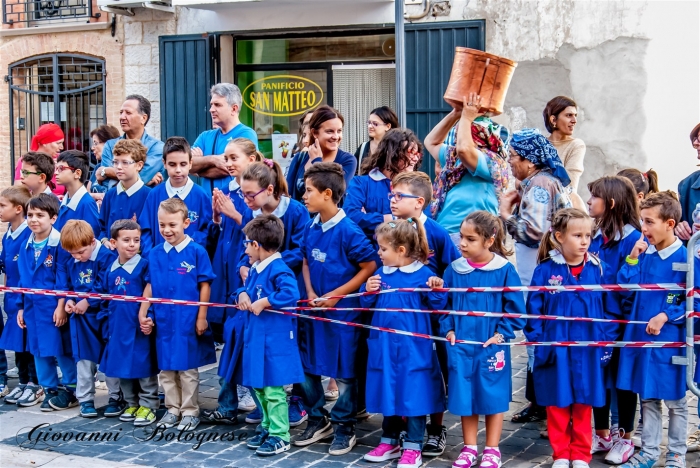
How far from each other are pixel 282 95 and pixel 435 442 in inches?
306

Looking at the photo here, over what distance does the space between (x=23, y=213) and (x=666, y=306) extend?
4.81 m

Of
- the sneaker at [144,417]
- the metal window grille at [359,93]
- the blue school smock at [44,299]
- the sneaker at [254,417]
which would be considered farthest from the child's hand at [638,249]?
the metal window grille at [359,93]

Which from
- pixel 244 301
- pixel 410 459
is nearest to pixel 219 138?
pixel 244 301

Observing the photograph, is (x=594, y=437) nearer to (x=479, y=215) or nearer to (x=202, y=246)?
(x=479, y=215)

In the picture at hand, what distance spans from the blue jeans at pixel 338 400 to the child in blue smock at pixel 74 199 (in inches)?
93.0

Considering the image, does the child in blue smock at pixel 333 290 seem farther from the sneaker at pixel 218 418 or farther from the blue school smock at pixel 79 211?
the blue school smock at pixel 79 211

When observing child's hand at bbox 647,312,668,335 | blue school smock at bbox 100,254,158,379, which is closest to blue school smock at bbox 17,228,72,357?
blue school smock at bbox 100,254,158,379

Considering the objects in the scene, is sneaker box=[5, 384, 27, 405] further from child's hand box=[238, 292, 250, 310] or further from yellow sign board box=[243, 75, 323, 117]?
yellow sign board box=[243, 75, 323, 117]

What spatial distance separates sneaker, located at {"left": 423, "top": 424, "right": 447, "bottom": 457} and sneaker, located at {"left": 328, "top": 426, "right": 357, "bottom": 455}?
0.46 meters

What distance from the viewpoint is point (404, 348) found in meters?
5.42

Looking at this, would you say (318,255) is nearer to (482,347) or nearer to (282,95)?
(482,347)

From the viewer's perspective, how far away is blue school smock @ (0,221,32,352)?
7039 mm

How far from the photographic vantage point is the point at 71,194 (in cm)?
745

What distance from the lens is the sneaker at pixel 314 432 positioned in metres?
5.89
